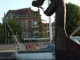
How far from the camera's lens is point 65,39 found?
659 centimetres

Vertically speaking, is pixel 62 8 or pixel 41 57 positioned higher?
pixel 62 8

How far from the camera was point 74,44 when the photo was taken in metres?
6.52

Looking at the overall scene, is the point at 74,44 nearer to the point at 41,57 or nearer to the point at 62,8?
the point at 62,8

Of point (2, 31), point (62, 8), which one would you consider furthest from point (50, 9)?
point (2, 31)

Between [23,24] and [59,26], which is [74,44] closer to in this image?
[59,26]

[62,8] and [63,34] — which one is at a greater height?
[62,8]

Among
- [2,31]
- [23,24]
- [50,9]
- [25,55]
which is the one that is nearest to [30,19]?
[23,24]

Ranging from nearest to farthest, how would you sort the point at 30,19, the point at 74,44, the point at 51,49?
the point at 74,44 → the point at 51,49 → the point at 30,19

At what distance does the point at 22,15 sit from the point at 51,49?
204ft

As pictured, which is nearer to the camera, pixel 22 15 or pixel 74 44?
pixel 74 44

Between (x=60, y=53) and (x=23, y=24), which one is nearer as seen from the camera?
(x=60, y=53)

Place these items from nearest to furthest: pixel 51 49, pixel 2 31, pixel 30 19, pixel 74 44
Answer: pixel 74 44 < pixel 51 49 < pixel 2 31 < pixel 30 19

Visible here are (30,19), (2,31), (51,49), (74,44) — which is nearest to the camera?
(74,44)

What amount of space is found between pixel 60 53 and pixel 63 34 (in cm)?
43
